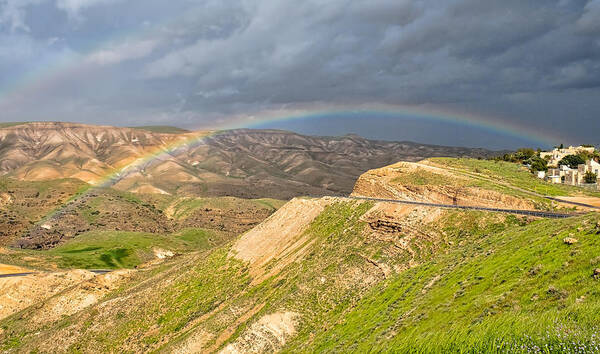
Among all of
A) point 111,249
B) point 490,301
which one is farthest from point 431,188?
point 111,249

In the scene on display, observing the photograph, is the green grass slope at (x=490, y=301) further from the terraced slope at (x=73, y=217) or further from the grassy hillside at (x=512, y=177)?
the terraced slope at (x=73, y=217)

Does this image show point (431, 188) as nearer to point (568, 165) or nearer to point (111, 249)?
point (568, 165)

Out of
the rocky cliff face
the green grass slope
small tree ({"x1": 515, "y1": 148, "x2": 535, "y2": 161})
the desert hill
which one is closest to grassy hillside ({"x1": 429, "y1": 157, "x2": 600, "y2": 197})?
the desert hill

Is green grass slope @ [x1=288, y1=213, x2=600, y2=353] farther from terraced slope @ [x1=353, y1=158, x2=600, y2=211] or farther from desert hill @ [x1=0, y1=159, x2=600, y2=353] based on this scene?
terraced slope @ [x1=353, y1=158, x2=600, y2=211]

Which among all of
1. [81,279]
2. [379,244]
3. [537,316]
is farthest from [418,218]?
[81,279]

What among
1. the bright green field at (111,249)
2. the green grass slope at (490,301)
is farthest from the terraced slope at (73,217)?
the green grass slope at (490,301)

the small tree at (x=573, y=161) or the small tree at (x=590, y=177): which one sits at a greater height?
the small tree at (x=573, y=161)
